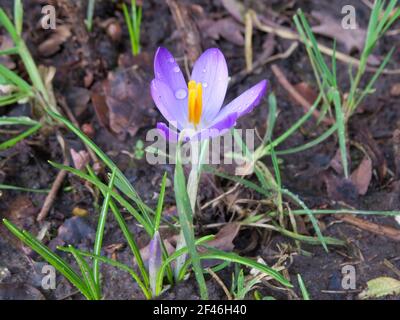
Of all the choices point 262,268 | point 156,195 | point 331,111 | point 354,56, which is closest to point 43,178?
point 156,195

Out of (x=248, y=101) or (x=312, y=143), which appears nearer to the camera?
(x=248, y=101)

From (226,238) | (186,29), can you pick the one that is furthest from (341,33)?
(226,238)

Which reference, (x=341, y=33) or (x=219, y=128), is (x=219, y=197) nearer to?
(x=219, y=128)

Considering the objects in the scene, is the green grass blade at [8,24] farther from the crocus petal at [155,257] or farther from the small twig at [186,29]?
→ the crocus petal at [155,257]

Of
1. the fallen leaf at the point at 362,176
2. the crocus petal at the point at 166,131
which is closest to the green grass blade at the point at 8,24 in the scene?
the crocus petal at the point at 166,131

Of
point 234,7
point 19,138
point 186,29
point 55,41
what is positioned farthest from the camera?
point 234,7

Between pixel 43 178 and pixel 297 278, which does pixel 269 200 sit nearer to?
pixel 297 278

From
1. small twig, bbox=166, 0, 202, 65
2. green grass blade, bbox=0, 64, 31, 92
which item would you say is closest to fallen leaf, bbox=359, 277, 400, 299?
small twig, bbox=166, 0, 202, 65

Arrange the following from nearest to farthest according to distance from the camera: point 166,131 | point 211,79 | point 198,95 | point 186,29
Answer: point 166,131, point 198,95, point 211,79, point 186,29
